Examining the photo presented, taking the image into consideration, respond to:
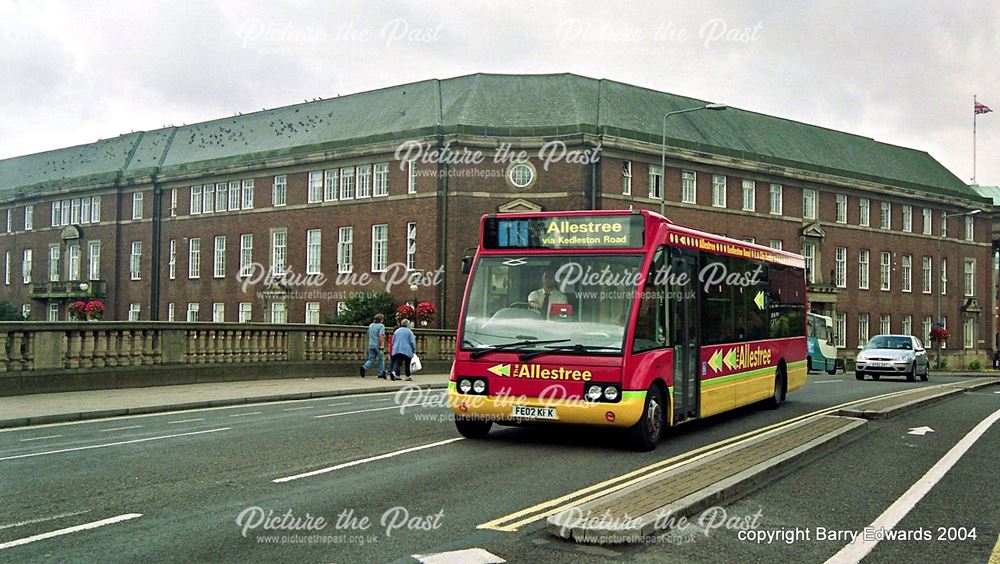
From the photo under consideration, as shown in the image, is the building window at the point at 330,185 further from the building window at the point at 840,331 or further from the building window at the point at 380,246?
the building window at the point at 840,331

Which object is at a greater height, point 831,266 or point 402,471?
point 831,266

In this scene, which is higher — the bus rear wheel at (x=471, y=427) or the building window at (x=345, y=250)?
the building window at (x=345, y=250)

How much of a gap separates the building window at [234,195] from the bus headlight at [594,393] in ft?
189

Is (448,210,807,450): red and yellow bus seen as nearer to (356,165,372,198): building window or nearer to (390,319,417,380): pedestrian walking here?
(390,319,417,380): pedestrian walking

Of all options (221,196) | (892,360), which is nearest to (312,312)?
(221,196)

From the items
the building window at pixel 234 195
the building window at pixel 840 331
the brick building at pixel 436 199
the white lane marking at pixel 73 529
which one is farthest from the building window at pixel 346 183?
the white lane marking at pixel 73 529

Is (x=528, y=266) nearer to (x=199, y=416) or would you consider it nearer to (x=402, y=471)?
(x=402, y=471)

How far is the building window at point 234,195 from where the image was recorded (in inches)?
2589

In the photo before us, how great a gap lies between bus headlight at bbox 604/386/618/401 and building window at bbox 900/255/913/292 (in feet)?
230

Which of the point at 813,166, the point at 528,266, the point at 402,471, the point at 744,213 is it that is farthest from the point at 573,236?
the point at 813,166

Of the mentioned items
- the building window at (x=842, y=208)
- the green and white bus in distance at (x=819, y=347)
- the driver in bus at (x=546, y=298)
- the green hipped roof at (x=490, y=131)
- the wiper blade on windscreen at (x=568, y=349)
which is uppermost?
the green hipped roof at (x=490, y=131)

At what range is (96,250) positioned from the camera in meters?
74.8

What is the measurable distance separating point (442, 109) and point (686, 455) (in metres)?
48.2

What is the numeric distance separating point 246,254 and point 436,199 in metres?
16.9
